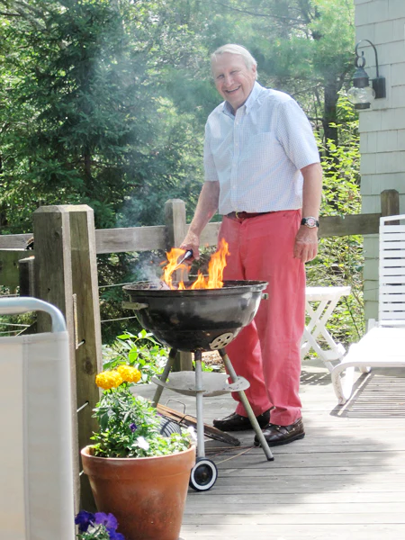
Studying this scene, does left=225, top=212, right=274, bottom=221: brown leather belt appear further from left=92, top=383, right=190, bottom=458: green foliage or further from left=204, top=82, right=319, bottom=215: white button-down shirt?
left=92, top=383, right=190, bottom=458: green foliage

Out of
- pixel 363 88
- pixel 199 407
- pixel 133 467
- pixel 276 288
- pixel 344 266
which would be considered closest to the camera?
pixel 133 467

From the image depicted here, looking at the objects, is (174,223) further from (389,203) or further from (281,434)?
(389,203)

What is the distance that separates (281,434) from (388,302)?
2.08m

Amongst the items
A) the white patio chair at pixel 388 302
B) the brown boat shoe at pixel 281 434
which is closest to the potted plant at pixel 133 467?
the brown boat shoe at pixel 281 434

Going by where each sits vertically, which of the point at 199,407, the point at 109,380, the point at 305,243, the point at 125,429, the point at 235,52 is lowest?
the point at 199,407

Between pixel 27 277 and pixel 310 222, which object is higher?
pixel 310 222

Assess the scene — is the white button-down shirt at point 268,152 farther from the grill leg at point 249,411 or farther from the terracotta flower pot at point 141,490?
the terracotta flower pot at point 141,490

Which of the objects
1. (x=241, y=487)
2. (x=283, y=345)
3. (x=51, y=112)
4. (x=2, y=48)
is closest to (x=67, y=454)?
(x=241, y=487)

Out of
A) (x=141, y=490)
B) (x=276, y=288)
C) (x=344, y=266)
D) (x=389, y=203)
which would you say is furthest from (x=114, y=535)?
(x=344, y=266)

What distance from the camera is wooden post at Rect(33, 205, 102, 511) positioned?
2.42m

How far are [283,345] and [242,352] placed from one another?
0.25m

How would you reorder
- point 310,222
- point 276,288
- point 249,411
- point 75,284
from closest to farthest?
point 75,284
point 249,411
point 310,222
point 276,288

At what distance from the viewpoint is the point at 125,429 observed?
255 cm

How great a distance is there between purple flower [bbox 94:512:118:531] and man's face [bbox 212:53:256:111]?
6.61ft
